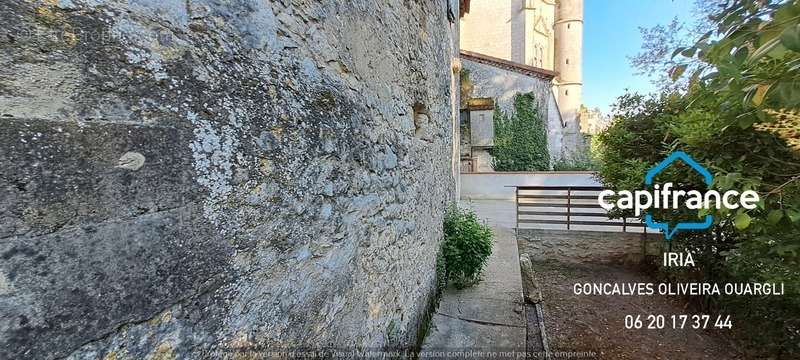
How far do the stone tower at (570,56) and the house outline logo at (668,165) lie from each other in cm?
1805

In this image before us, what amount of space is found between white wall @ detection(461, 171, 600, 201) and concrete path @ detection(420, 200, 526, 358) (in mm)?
A: 5807

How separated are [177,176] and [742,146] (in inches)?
155

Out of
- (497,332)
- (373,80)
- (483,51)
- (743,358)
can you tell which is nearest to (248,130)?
(373,80)

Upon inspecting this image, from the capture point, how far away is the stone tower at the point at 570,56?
21.0m

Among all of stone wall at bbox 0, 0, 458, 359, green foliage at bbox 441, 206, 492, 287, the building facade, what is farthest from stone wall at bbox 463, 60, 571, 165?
stone wall at bbox 0, 0, 458, 359

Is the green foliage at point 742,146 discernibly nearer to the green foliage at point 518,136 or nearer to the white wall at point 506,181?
the white wall at point 506,181

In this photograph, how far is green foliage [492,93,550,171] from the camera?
A: 497 inches

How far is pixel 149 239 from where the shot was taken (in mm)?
664

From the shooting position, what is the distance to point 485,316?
2.92 meters

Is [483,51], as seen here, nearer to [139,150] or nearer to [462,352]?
[462,352]

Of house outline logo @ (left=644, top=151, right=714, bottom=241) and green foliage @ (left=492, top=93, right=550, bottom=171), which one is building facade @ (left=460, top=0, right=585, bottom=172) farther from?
house outline logo @ (left=644, top=151, right=714, bottom=241)

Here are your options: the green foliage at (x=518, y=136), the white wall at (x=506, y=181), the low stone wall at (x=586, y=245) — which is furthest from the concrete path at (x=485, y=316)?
the green foliage at (x=518, y=136)

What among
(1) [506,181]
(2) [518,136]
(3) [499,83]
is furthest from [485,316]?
(3) [499,83]

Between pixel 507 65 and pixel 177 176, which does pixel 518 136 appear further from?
pixel 177 176
